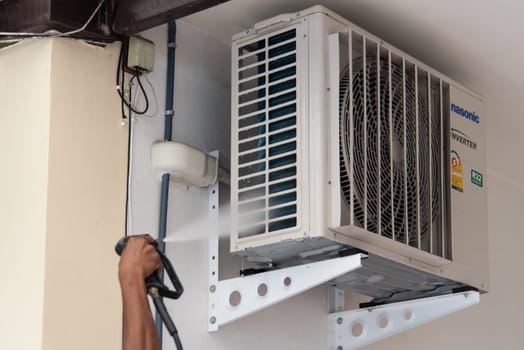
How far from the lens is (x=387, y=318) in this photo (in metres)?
2.85

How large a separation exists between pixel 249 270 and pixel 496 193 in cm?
135

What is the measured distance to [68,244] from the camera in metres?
2.25

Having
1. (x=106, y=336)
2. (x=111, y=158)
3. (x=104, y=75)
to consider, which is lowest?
(x=106, y=336)

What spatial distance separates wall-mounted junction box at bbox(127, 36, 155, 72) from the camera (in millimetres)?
2469

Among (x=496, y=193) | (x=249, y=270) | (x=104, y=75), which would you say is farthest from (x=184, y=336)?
(x=496, y=193)

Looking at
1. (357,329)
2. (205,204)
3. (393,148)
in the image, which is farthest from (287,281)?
(357,329)

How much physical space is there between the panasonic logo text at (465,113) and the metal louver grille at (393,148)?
54mm

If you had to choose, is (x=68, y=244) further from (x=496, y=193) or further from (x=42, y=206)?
(x=496, y=193)

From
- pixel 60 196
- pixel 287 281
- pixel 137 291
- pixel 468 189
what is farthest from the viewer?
pixel 468 189

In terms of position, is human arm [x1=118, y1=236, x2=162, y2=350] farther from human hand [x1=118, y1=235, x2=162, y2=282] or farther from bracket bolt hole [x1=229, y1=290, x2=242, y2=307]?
bracket bolt hole [x1=229, y1=290, x2=242, y2=307]

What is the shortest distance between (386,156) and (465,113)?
404 mm

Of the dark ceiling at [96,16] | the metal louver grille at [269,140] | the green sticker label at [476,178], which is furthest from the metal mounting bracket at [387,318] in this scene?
the dark ceiling at [96,16]

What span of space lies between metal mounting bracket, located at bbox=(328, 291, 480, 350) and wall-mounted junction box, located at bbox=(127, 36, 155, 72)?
A: 84cm

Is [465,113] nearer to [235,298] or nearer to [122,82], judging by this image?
[235,298]
